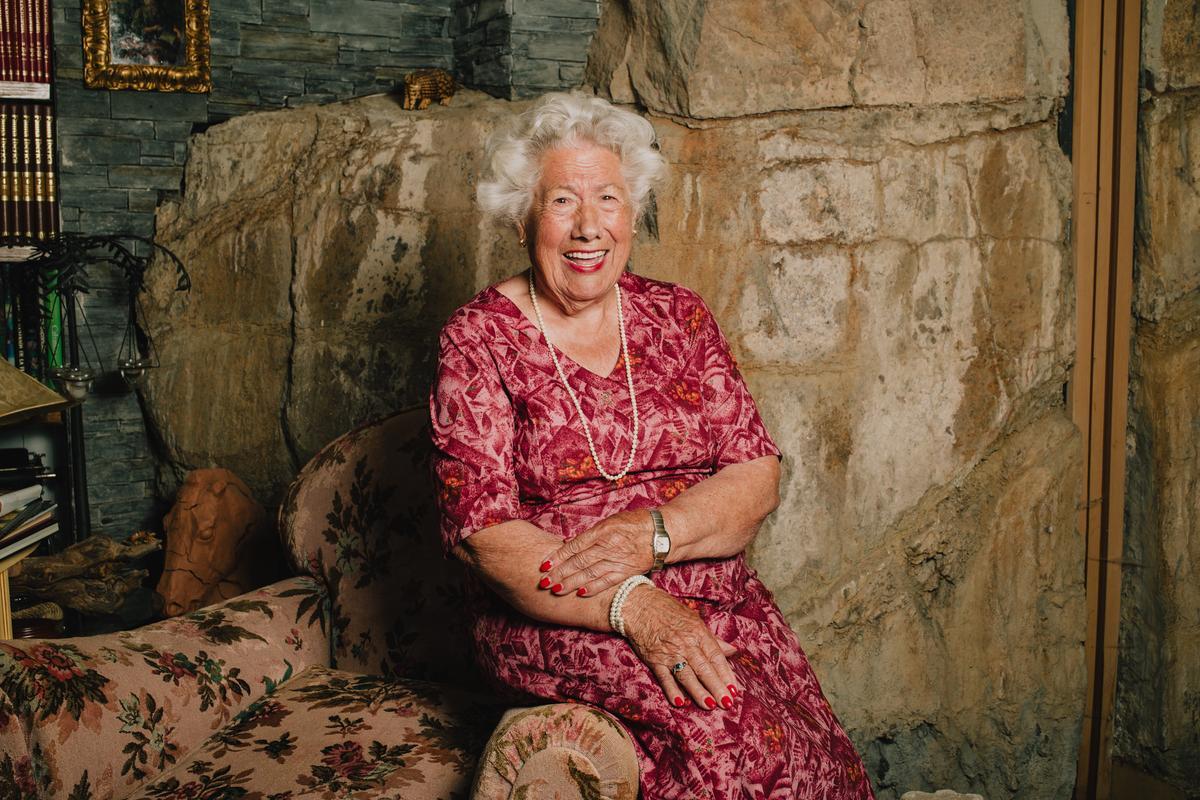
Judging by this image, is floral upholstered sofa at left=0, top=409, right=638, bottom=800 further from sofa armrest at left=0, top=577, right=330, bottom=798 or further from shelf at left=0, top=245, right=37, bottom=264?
shelf at left=0, top=245, right=37, bottom=264

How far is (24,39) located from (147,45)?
0.30m

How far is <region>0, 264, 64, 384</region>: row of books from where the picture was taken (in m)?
3.10

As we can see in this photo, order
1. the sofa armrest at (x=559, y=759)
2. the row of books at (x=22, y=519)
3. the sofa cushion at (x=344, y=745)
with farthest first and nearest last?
1. the row of books at (x=22, y=519)
2. the sofa cushion at (x=344, y=745)
3. the sofa armrest at (x=559, y=759)

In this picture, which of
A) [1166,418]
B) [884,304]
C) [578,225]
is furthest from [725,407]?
[1166,418]

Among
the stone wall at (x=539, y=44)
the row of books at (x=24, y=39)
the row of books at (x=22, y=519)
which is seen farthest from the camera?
the row of books at (x=24, y=39)

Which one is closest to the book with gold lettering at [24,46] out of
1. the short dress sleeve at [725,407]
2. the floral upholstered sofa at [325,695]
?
the floral upholstered sofa at [325,695]

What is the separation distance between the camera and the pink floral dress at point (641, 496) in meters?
1.57

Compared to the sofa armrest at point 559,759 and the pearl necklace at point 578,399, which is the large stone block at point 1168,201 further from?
the sofa armrest at point 559,759

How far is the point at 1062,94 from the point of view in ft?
8.07

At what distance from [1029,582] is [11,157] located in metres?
2.71

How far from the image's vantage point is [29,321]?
3.13 meters

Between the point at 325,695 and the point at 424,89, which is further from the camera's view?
the point at 424,89

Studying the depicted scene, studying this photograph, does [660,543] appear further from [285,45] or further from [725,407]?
[285,45]

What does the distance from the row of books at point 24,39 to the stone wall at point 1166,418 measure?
8.61 feet
